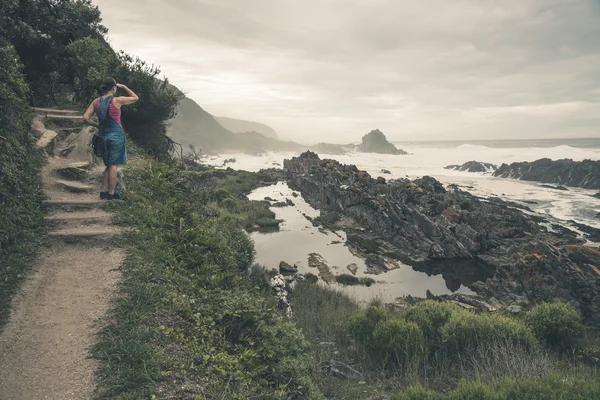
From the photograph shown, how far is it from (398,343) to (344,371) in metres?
2.07

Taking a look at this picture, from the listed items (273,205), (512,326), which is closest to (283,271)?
(512,326)

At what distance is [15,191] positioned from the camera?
781 cm

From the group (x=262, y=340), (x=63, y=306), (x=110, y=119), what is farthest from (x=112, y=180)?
(x=262, y=340)

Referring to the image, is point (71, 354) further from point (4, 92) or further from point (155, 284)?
point (4, 92)

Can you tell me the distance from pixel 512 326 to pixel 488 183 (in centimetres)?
5920

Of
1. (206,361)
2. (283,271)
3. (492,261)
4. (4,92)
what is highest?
(4,92)

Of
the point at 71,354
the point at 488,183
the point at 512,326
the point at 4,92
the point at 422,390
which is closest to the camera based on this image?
the point at 71,354

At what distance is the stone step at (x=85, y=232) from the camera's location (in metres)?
7.26

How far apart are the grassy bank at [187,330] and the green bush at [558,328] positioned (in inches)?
365

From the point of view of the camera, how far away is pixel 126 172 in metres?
12.0

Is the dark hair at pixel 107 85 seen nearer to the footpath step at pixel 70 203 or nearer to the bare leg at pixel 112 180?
the bare leg at pixel 112 180

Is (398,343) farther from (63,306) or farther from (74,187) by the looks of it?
(74,187)

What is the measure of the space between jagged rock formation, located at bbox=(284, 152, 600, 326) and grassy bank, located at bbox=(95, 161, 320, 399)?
16.9 m

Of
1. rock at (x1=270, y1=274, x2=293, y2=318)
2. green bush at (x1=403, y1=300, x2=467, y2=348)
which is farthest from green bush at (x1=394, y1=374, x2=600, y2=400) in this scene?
rock at (x1=270, y1=274, x2=293, y2=318)
